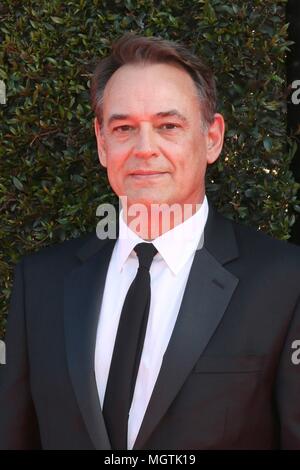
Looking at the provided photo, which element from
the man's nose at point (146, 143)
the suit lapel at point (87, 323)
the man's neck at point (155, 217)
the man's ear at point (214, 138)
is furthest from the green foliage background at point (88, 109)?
the man's nose at point (146, 143)

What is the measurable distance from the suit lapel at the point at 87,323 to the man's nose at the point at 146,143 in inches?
21.5

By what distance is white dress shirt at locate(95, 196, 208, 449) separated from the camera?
2.98 m

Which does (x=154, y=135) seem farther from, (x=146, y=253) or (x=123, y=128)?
(x=146, y=253)

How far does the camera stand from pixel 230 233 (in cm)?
321

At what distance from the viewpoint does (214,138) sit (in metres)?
3.34

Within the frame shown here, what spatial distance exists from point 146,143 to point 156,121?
0.37 ft

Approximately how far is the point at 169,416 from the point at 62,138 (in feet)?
6.48

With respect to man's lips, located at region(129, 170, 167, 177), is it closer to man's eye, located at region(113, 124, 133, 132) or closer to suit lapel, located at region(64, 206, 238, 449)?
man's eye, located at region(113, 124, 133, 132)

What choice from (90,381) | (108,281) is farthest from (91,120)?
(90,381)

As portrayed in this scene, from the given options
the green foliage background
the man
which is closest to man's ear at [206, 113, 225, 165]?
the man

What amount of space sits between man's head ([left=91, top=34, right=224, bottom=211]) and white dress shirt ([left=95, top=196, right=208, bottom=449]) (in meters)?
0.16

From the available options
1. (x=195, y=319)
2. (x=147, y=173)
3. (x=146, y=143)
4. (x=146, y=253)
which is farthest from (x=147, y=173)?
(x=195, y=319)

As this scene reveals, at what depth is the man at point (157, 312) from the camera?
2.88 metres

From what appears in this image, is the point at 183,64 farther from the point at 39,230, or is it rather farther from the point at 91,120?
the point at 39,230
